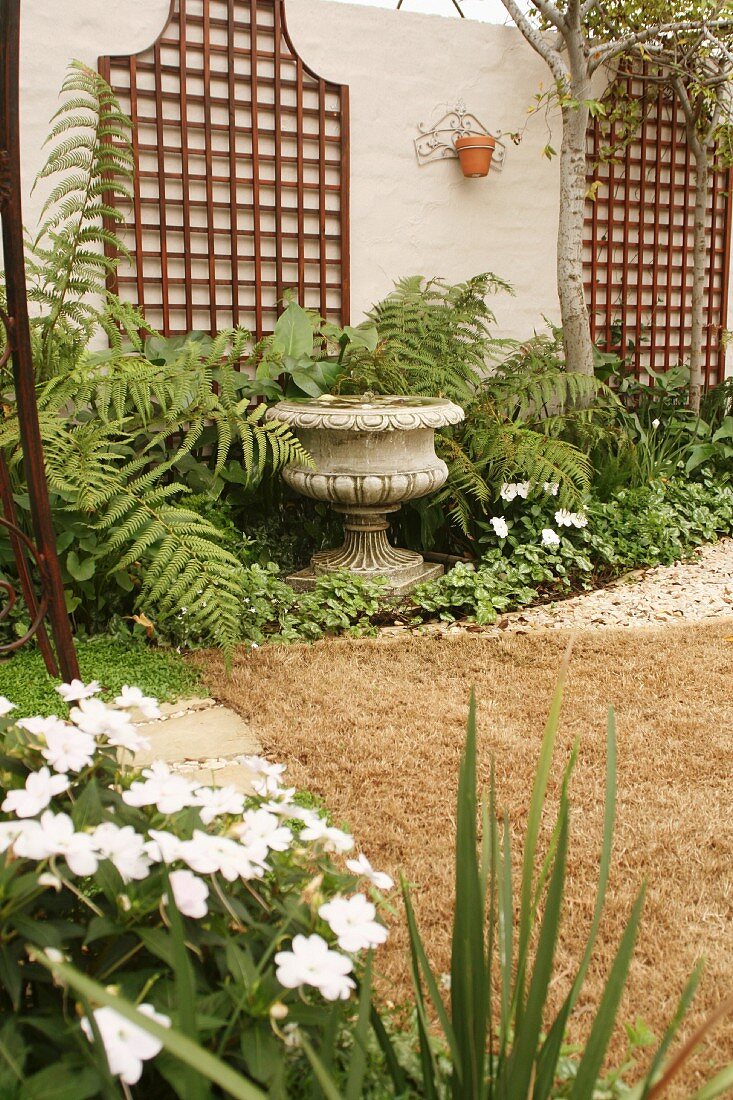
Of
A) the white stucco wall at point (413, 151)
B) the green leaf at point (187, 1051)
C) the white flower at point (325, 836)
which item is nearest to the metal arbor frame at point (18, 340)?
the white flower at point (325, 836)

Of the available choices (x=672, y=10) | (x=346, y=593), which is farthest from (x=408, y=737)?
(x=672, y=10)

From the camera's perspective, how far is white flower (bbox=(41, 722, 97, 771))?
41.8 inches

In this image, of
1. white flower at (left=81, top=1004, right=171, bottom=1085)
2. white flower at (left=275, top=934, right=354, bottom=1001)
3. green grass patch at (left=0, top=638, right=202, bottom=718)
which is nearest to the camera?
white flower at (left=81, top=1004, right=171, bottom=1085)

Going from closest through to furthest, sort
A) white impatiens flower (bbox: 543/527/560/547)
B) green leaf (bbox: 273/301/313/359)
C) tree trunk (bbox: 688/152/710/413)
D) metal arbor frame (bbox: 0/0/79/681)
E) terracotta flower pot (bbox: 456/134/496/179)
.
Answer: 1. metal arbor frame (bbox: 0/0/79/681)
2. white impatiens flower (bbox: 543/527/560/547)
3. green leaf (bbox: 273/301/313/359)
4. terracotta flower pot (bbox: 456/134/496/179)
5. tree trunk (bbox: 688/152/710/413)

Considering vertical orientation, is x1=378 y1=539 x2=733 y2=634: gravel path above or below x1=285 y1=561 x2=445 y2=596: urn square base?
below

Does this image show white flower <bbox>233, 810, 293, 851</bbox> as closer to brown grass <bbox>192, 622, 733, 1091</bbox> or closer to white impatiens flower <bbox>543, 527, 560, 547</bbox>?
brown grass <bbox>192, 622, 733, 1091</bbox>

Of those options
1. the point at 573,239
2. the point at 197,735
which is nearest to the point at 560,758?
the point at 197,735

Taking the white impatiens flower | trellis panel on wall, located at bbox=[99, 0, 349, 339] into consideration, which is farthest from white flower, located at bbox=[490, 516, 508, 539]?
trellis panel on wall, located at bbox=[99, 0, 349, 339]

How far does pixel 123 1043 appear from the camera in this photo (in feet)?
2.44

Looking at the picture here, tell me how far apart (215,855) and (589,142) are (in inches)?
236

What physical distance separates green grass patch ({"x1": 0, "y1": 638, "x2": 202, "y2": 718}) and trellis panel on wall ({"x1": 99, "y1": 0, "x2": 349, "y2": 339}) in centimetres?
208

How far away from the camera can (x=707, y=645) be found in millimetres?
3539

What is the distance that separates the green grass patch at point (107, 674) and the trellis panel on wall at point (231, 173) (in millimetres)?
2080

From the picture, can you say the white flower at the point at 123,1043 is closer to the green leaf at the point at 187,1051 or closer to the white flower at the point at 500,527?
the green leaf at the point at 187,1051
